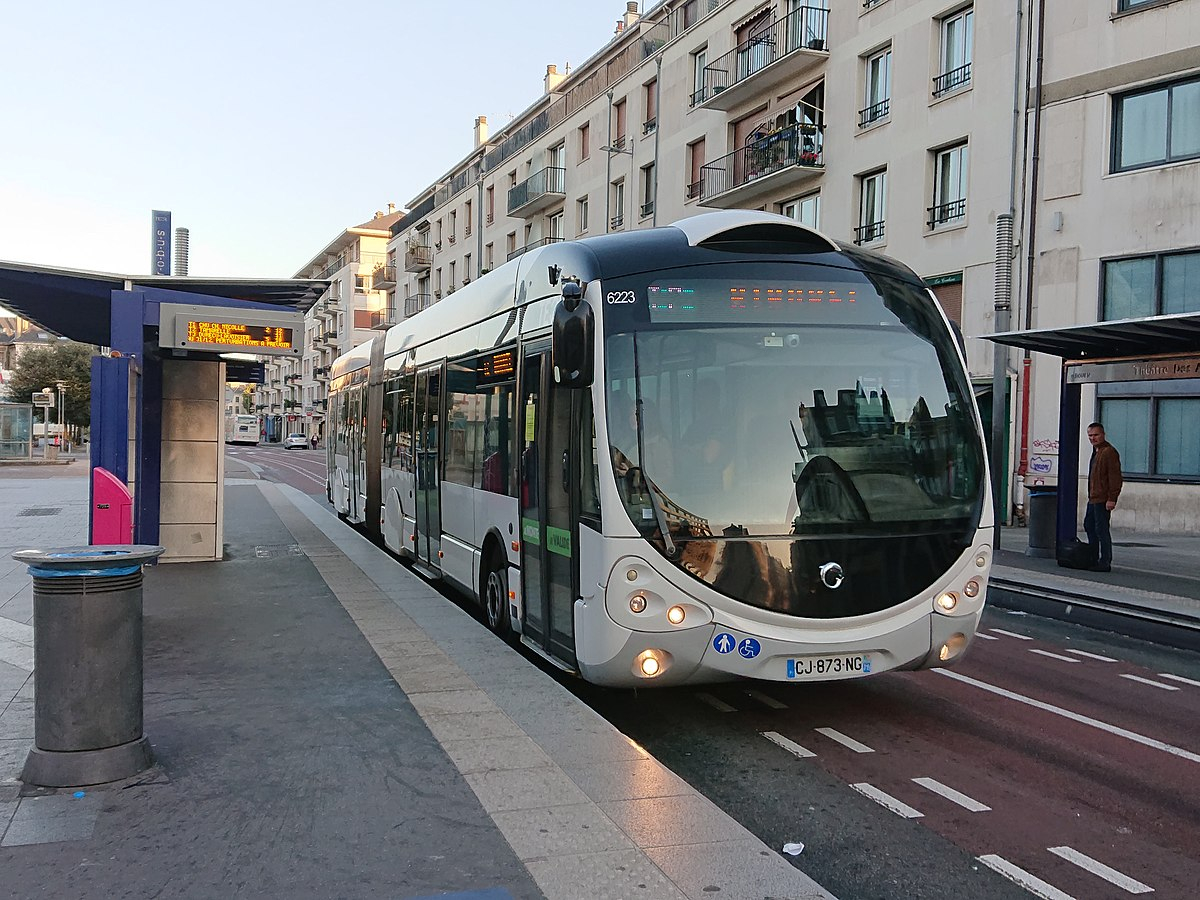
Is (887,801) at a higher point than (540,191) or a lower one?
lower

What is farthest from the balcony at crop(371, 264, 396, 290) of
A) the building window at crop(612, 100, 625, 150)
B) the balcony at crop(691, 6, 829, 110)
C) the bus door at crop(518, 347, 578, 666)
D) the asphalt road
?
the asphalt road

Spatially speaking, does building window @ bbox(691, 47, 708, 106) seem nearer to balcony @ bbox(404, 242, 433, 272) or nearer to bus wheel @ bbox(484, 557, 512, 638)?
bus wheel @ bbox(484, 557, 512, 638)

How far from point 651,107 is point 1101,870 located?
115ft

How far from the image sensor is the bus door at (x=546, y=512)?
649 centimetres

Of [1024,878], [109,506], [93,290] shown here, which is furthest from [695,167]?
[1024,878]

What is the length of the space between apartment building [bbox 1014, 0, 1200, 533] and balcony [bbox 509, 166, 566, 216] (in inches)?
998

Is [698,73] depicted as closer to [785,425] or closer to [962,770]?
[785,425]

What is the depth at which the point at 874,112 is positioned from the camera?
82.9 feet

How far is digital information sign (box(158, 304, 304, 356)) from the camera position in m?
9.77

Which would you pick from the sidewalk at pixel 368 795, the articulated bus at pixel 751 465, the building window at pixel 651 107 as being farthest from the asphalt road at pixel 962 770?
the building window at pixel 651 107

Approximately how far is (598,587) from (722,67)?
28.6 meters

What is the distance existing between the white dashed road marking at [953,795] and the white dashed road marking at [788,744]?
64 cm

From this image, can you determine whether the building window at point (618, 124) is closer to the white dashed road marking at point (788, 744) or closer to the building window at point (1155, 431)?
the building window at point (1155, 431)

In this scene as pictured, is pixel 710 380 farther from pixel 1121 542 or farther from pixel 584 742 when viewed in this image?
pixel 1121 542
